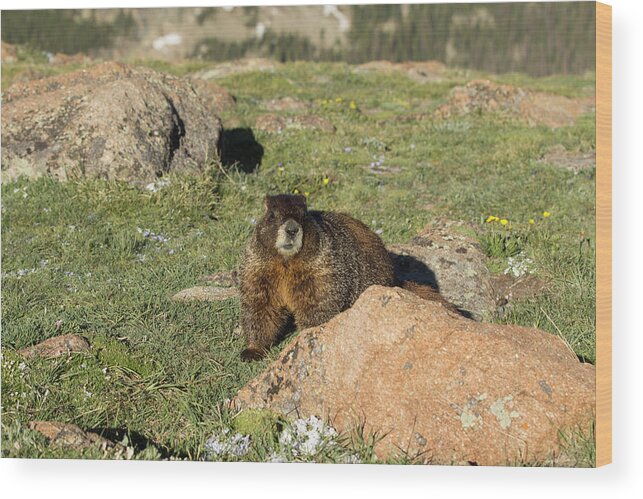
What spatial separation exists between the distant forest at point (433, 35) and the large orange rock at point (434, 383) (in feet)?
9.36

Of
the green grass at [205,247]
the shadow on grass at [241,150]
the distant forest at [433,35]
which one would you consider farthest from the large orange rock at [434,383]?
the shadow on grass at [241,150]

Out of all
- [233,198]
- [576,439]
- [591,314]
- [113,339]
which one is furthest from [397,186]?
[576,439]

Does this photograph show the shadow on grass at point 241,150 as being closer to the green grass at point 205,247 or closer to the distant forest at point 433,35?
the green grass at point 205,247

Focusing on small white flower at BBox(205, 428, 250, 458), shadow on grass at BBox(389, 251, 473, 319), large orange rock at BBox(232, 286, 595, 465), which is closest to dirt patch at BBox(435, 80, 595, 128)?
shadow on grass at BBox(389, 251, 473, 319)

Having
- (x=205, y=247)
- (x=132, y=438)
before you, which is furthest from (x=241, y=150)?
(x=132, y=438)

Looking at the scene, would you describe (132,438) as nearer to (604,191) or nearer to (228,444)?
(228,444)

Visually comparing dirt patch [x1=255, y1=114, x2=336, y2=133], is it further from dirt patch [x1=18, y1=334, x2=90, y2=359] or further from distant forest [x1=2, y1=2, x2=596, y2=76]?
dirt patch [x1=18, y1=334, x2=90, y2=359]

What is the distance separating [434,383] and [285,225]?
153 cm

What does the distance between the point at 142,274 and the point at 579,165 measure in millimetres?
6980

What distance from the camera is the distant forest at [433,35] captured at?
24.2 ft

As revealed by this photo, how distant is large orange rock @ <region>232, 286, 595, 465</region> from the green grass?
26 cm

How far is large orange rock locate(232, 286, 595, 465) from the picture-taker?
481cm

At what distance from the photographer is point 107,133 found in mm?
10430

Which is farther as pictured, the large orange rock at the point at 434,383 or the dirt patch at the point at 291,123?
the dirt patch at the point at 291,123
